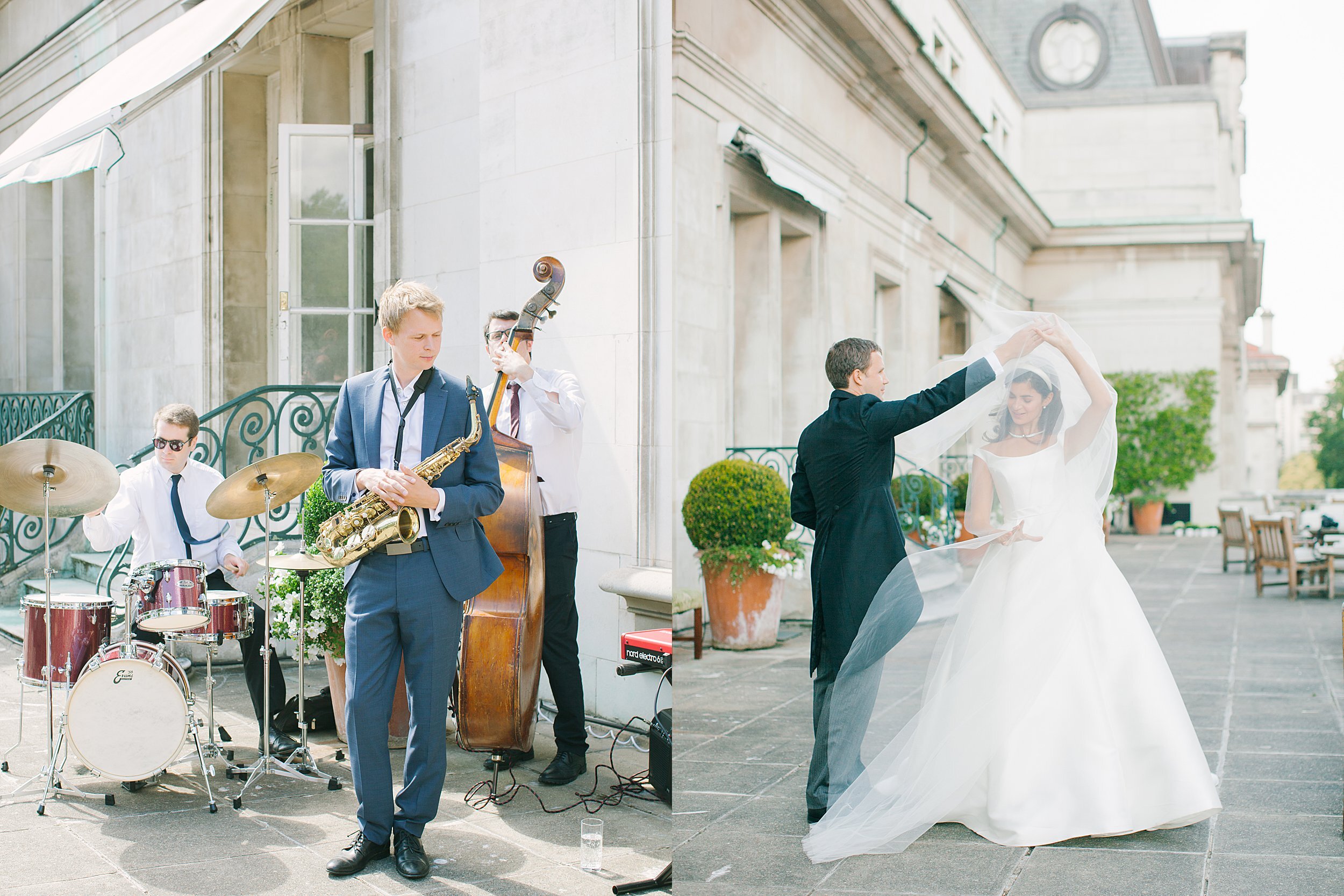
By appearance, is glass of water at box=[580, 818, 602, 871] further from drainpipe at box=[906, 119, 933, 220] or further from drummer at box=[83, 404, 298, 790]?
drainpipe at box=[906, 119, 933, 220]

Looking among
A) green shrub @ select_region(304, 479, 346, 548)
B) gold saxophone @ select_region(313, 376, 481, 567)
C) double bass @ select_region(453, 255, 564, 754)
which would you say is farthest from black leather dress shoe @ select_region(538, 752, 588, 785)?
green shrub @ select_region(304, 479, 346, 548)

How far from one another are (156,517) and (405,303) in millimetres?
975

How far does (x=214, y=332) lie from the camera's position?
2934 mm

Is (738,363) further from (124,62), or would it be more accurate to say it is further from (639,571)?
(124,62)

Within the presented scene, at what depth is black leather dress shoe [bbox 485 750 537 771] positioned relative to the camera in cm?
292

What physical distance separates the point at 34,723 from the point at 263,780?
1.99 feet

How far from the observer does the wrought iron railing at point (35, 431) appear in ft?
8.88

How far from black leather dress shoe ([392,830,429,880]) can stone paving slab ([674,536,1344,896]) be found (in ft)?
2.06

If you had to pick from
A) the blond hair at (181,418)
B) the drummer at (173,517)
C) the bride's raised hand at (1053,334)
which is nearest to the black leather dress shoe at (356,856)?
the drummer at (173,517)

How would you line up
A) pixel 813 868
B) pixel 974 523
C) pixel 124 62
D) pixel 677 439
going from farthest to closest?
pixel 124 62 → pixel 974 523 → pixel 813 868 → pixel 677 439

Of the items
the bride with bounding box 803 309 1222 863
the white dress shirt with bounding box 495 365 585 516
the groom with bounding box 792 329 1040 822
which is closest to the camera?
the groom with bounding box 792 329 1040 822

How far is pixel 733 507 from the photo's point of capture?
2.33m

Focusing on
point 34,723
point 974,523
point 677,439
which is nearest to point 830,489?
point 974,523

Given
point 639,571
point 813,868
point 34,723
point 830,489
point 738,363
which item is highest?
point 738,363
